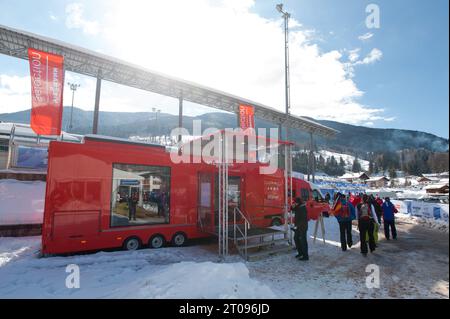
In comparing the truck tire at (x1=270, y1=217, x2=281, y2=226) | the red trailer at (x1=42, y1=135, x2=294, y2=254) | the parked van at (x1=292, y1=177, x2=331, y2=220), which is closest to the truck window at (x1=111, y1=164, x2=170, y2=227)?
the red trailer at (x1=42, y1=135, x2=294, y2=254)

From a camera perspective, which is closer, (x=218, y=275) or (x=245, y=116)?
(x=218, y=275)

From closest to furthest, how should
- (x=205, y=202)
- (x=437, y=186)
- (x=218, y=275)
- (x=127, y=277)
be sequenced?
1. (x=437, y=186)
2. (x=218, y=275)
3. (x=127, y=277)
4. (x=205, y=202)

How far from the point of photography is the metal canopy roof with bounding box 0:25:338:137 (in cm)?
1420

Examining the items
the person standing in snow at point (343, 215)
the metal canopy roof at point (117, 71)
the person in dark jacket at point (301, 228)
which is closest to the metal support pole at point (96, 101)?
the metal canopy roof at point (117, 71)

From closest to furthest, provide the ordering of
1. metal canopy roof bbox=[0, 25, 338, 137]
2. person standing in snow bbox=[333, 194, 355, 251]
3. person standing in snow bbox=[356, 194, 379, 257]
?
person standing in snow bbox=[356, 194, 379, 257] < person standing in snow bbox=[333, 194, 355, 251] < metal canopy roof bbox=[0, 25, 338, 137]

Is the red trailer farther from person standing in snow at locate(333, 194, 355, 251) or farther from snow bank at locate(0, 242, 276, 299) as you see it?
person standing in snow at locate(333, 194, 355, 251)

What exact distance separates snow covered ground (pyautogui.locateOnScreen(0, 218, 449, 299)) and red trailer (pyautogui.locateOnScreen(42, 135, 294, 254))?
1.69 feet

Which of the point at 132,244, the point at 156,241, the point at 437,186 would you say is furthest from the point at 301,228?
the point at 132,244

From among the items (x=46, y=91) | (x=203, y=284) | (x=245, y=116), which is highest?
(x=245, y=116)

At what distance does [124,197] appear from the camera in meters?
7.63

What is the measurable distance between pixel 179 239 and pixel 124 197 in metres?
2.30

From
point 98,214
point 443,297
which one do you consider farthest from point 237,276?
point 98,214

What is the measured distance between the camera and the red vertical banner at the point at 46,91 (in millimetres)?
12812

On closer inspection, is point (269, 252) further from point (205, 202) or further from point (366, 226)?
point (366, 226)
